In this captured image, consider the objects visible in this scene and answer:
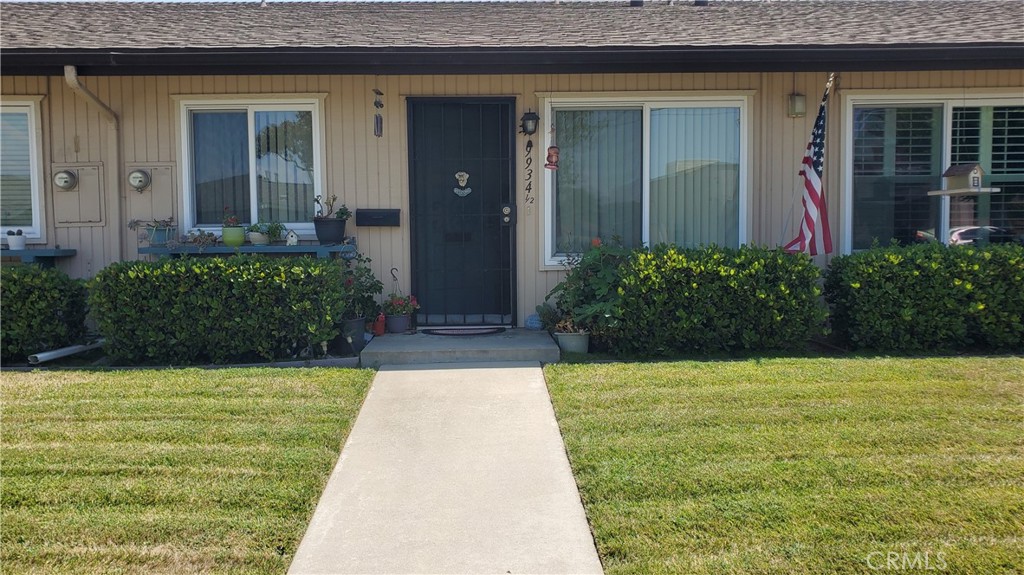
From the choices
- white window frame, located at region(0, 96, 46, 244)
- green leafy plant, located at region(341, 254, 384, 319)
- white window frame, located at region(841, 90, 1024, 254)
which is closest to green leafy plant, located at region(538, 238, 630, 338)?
green leafy plant, located at region(341, 254, 384, 319)

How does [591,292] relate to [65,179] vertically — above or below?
below

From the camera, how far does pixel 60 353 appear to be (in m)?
6.38

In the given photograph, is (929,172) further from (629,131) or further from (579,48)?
(579,48)

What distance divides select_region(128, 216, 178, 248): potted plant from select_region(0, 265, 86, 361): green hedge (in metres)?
0.84

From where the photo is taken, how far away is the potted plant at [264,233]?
7.07 metres

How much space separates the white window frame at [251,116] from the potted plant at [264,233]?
1.02 ft

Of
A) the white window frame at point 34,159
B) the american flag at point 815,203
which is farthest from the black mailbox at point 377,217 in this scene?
the american flag at point 815,203

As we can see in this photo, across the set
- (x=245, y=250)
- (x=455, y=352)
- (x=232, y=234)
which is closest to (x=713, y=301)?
(x=455, y=352)

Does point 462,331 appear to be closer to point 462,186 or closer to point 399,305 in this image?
point 399,305

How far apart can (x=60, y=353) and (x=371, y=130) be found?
3.33 meters

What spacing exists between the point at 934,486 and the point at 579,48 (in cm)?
446

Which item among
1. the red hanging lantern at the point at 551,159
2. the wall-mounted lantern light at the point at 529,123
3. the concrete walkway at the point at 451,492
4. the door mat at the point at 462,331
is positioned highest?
the wall-mounted lantern light at the point at 529,123

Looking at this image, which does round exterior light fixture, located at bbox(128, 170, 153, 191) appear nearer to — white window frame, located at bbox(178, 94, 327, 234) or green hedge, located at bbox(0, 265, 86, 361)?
white window frame, located at bbox(178, 94, 327, 234)

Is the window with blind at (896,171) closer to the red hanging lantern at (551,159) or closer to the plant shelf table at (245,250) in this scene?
the red hanging lantern at (551,159)
